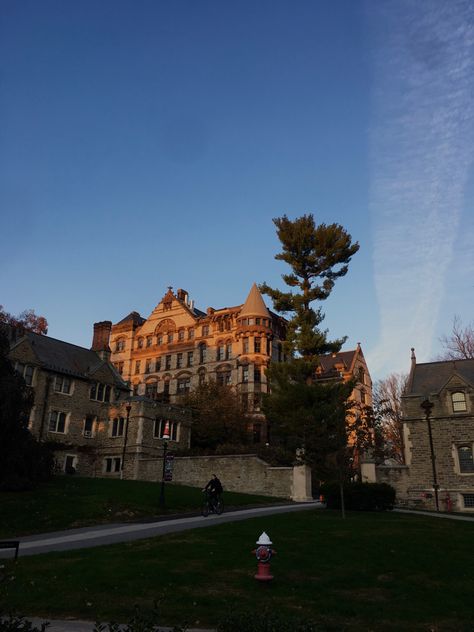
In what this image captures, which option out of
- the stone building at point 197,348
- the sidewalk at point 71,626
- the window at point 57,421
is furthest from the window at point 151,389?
the sidewalk at point 71,626

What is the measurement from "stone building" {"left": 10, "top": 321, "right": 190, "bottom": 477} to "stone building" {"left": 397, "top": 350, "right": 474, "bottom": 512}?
19816 mm

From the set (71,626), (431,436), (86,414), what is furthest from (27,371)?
(71,626)

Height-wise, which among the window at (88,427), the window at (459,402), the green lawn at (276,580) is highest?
the window at (459,402)

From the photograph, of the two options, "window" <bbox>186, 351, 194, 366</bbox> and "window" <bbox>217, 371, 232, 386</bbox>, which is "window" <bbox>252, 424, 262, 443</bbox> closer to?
"window" <bbox>217, 371, 232, 386</bbox>

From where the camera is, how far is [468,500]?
116 feet

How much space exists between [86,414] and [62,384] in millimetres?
3443

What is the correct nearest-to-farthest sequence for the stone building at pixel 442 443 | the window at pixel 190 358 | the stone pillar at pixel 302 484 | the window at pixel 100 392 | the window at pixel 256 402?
the stone pillar at pixel 302 484 → the stone building at pixel 442 443 → the window at pixel 100 392 → the window at pixel 256 402 → the window at pixel 190 358

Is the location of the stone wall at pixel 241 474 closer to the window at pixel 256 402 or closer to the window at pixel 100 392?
the window at pixel 100 392

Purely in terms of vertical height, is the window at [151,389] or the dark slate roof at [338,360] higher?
the dark slate roof at [338,360]

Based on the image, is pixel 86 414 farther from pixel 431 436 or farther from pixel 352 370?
pixel 352 370

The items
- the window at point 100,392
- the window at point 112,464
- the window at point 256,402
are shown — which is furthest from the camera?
the window at point 256,402

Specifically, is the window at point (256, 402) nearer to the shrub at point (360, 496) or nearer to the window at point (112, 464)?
the window at point (112, 464)

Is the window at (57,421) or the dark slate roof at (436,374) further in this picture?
the window at (57,421)

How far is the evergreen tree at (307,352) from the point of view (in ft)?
114
